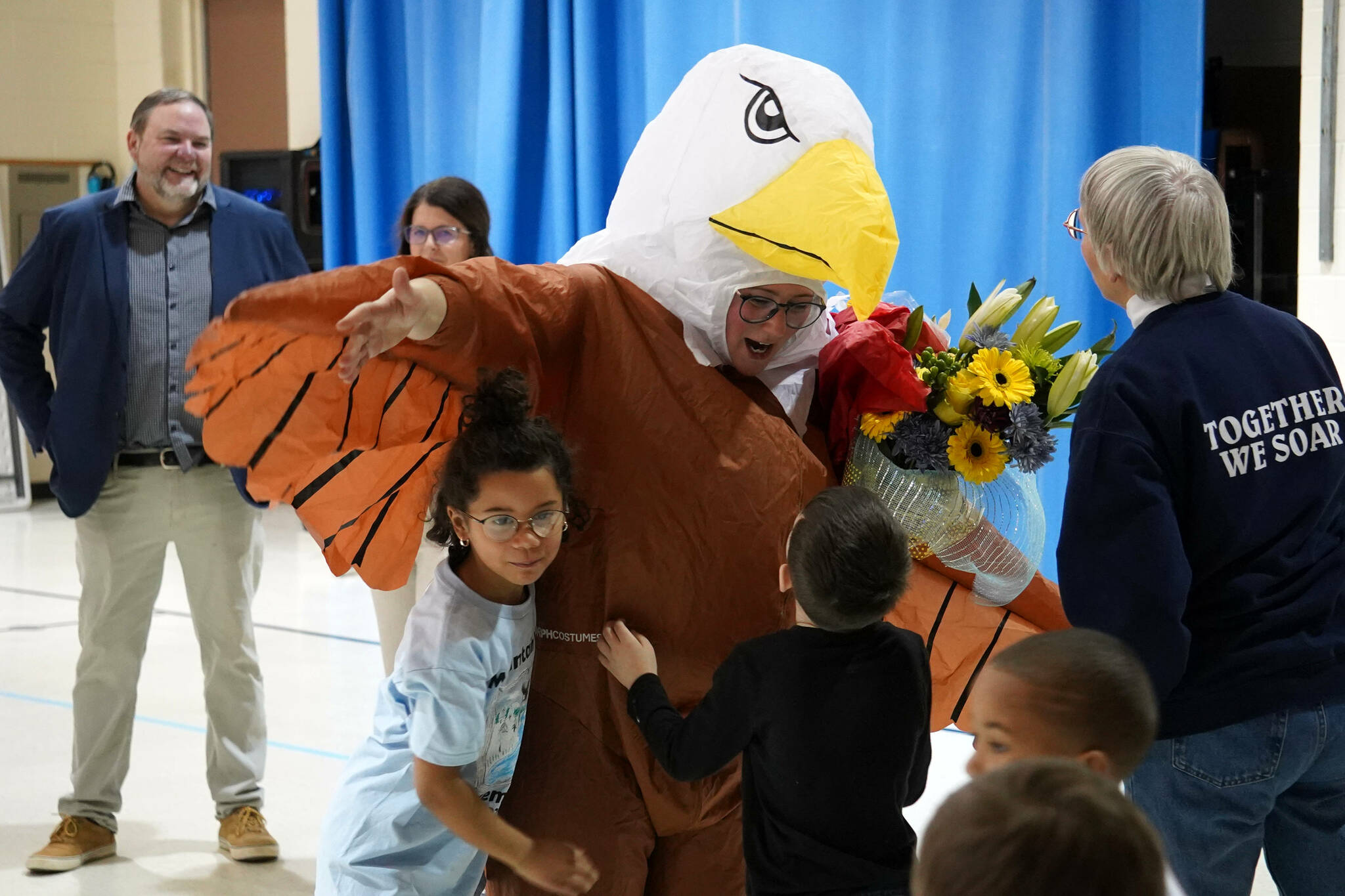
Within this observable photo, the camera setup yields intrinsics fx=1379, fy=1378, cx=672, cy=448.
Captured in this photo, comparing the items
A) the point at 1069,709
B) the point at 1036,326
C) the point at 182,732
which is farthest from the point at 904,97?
the point at 1069,709

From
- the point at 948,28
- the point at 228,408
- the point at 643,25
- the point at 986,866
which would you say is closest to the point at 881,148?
the point at 948,28

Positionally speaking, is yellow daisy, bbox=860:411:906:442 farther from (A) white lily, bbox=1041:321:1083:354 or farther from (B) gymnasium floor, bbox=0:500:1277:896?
(B) gymnasium floor, bbox=0:500:1277:896

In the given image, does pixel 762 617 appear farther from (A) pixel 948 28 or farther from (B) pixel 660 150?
(A) pixel 948 28

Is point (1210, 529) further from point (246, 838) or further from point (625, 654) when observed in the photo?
point (246, 838)

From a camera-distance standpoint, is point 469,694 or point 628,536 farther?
point 628,536

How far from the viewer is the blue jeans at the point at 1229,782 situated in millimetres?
1605

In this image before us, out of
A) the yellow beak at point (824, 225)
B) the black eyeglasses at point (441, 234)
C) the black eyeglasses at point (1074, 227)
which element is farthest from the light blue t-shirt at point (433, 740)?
the black eyeglasses at point (441, 234)

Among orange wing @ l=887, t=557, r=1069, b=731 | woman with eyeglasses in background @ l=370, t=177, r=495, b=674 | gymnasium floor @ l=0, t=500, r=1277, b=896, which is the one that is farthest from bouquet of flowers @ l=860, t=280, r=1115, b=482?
woman with eyeglasses in background @ l=370, t=177, r=495, b=674

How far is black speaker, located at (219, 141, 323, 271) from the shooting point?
22.9ft

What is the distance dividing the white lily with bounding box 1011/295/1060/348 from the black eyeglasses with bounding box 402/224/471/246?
5.49ft

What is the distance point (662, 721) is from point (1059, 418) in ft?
2.47

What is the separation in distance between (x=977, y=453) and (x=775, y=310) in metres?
0.36

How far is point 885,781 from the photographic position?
1.56 meters

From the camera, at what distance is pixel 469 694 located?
1.70 m
